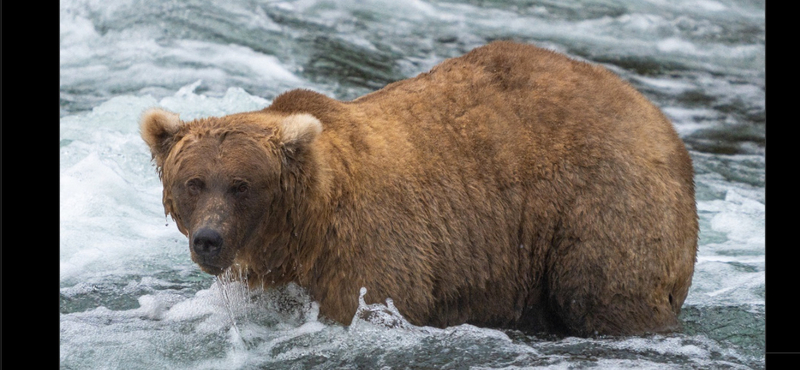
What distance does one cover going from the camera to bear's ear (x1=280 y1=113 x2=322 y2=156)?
5785mm

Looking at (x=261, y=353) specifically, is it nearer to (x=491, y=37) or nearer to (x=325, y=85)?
(x=325, y=85)

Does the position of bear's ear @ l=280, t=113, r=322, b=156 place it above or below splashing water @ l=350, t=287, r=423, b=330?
above

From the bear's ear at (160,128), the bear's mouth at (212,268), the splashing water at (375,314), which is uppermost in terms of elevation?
the bear's ear at (160,128)

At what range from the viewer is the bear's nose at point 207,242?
5.43m

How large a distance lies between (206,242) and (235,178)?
0.40 m

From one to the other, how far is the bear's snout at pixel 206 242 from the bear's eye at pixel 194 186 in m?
0.26

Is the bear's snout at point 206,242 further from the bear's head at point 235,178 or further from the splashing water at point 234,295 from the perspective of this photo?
the splashing water at point 234,295

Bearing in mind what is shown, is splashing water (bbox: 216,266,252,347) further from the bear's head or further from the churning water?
the bear's head

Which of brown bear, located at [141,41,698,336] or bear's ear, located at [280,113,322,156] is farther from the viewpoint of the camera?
brown bear, located at [141,41,698,336]

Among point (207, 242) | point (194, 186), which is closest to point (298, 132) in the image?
point (194, 186)

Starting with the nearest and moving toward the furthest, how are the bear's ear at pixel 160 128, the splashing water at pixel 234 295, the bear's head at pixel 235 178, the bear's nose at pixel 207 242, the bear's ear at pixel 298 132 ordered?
the bear's nose at pixel 207 242
the bear's head at pixel 235 178
the bear's ear at pixel 298 132
the bear's ear at pixel 160 128
the splashing water at pixel 234 295

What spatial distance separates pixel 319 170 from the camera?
19.5 feet

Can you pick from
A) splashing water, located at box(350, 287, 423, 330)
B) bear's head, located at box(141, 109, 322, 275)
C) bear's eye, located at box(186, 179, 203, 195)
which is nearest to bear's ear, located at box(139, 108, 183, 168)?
bear's head, located at box(141, 109, 322, 275)

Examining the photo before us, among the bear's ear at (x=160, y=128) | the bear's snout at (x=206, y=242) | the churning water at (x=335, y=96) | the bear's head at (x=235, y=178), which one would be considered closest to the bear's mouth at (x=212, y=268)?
the bear's head at (x=235, y=178)
